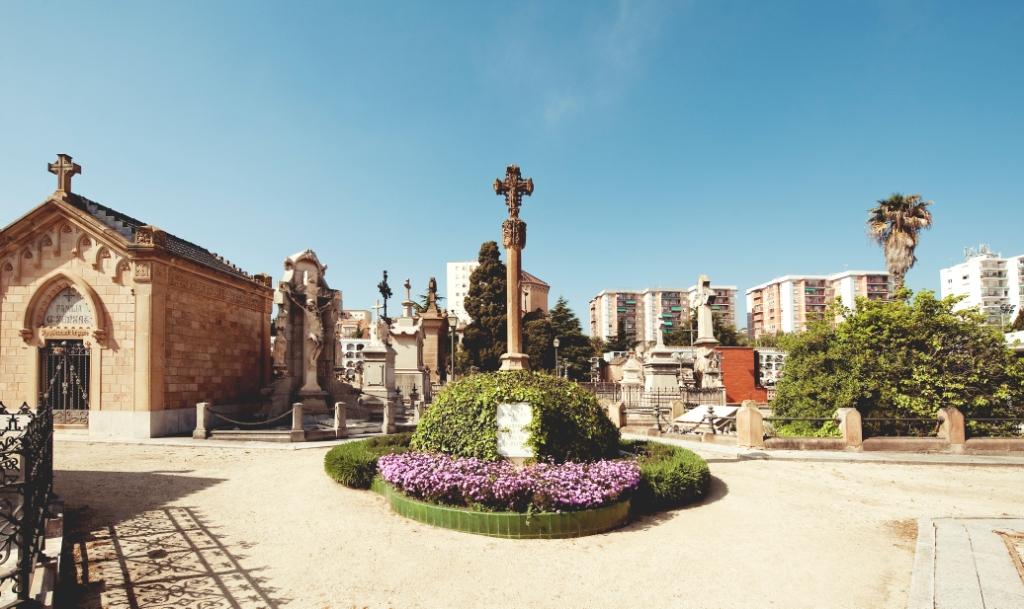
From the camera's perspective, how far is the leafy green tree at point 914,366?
14.0 metres

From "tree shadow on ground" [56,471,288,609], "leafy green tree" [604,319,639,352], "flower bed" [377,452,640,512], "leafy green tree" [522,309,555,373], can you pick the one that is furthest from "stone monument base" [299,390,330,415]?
"leafy green tree" [604,319,639,352]

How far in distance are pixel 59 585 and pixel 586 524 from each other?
19.3 feet

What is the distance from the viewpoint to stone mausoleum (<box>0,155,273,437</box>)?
16281mm

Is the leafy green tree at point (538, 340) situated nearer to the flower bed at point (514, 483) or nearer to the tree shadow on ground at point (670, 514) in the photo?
the tree shadow on ground at point (670, 514)

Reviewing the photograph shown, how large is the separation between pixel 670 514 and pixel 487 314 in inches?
1424

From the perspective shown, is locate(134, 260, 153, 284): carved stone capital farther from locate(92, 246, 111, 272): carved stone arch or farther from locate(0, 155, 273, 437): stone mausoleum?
locate(92, 246, 111, 272): carved stone arch

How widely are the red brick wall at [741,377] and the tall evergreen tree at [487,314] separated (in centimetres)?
1779

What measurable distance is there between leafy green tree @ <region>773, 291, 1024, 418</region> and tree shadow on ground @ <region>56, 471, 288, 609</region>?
15617 mm

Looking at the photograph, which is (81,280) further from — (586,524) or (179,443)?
(586,524)

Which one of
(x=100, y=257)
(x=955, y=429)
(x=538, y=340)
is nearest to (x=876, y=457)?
(x=955, y=429)

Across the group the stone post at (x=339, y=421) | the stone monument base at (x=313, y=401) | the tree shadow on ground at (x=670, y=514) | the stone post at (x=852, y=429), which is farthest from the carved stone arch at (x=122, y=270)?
the stone post at (x=852, y=429)

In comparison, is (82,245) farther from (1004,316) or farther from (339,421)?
(1004,316)

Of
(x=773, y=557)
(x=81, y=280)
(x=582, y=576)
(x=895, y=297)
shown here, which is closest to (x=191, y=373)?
(x=81, y=280)

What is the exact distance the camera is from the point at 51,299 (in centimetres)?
1712
